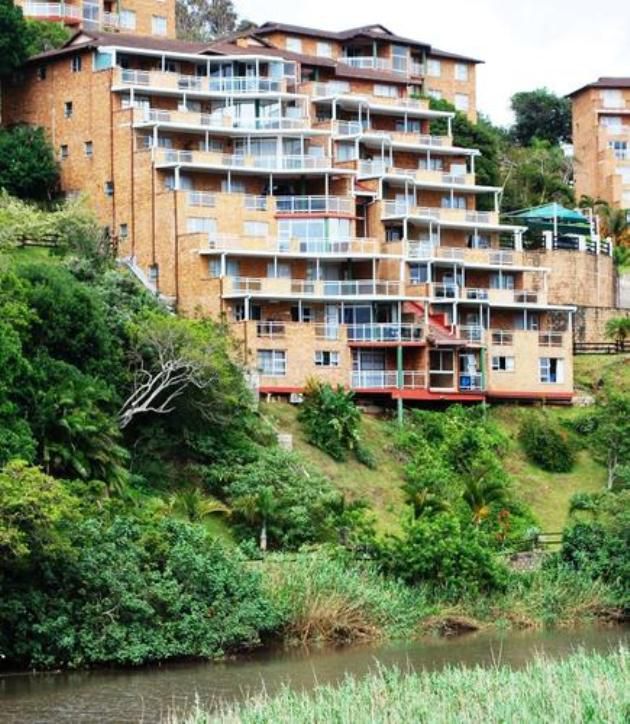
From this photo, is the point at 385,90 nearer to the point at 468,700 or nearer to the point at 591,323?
the point at 591,323

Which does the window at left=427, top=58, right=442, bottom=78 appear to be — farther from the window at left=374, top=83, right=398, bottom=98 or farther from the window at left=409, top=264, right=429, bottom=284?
the window at left=409, top=264, right=429, bottom=284

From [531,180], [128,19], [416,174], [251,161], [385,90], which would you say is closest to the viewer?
[251,161]

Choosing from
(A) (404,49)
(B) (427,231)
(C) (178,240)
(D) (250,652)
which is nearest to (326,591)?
(D) (250,652)

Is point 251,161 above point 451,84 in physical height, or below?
below

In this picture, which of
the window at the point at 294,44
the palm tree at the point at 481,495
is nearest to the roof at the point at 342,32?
the window at the point at 294,44

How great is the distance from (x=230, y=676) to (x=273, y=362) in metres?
28.3

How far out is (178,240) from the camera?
252 ft

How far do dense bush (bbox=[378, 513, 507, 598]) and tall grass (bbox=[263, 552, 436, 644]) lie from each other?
699 millimetres

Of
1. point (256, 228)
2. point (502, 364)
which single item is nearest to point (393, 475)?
point (502, 364)

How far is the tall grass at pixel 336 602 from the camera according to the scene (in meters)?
52.6

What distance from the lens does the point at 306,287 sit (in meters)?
77.3

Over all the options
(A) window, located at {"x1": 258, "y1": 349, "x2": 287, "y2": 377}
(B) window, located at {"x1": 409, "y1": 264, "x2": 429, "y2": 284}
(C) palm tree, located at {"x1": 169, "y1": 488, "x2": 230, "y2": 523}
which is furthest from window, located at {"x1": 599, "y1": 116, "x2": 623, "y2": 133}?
(C) palm tree, located at {"x1": 169, "y1": 488, "x2": 230, "y2": 523}

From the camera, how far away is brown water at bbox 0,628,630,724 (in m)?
42.6

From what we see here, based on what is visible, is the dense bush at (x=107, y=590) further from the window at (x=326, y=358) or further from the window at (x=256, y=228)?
the window at (x=256, y=228)
